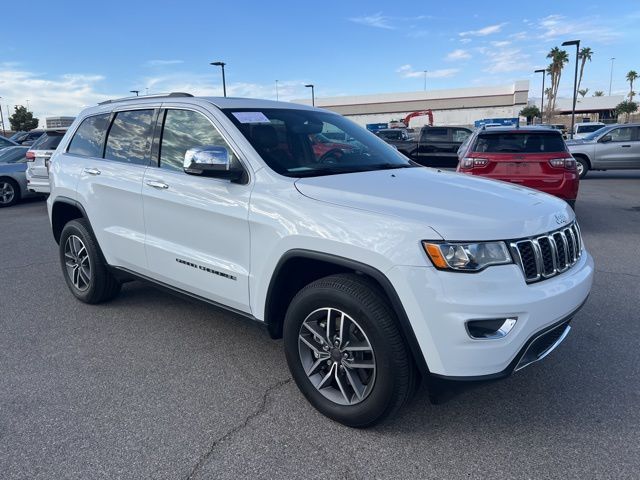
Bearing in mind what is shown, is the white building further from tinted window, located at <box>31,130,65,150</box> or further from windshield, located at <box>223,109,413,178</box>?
windshield, located at <box>223,109,413,178</box>

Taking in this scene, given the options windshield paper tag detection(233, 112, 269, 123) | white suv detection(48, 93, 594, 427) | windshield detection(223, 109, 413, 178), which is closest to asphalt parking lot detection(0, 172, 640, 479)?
white suv detection(48, 93, 594, 427)

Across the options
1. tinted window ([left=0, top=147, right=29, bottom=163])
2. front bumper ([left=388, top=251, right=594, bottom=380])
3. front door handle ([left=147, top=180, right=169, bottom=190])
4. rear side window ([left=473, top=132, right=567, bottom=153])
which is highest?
rear side window ([left=473, top=132, right=567, bottom=153])

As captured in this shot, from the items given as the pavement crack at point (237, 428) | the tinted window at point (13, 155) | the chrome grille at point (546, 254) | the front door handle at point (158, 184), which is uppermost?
the front door handle at point (158, 184)

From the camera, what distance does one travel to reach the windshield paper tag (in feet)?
11.6

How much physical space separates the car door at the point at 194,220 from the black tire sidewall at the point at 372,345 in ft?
1.44

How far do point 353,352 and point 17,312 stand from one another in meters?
3.65

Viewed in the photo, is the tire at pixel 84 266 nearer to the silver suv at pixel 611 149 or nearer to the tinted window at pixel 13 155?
the tinted window at pixel 13 155

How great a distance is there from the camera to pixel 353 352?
283 centimetres

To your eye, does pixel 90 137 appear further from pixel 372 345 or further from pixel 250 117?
pixel 372 345

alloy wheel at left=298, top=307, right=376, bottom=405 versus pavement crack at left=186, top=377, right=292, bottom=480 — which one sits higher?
alloy wheel at left=298, top=307, right=376, bottom=405

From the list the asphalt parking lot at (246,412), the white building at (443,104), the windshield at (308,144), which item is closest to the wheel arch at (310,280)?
the asphalt parking lot at (246,412)

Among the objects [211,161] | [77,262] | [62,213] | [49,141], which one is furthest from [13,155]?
[211,161]

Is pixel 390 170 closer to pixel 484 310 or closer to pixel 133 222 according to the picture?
pixel 484 310

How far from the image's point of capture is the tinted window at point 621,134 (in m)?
14.7
